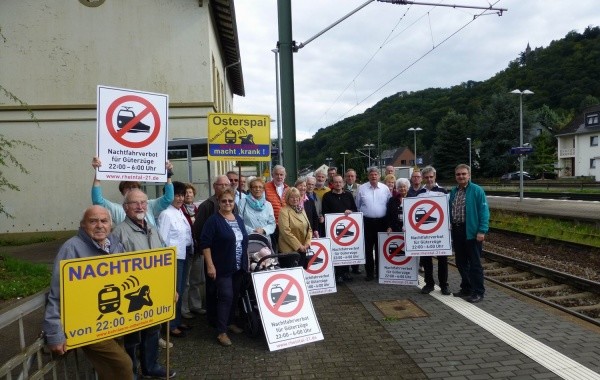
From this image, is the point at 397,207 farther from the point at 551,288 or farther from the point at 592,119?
the point at 592,119

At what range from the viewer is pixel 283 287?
5.59 m

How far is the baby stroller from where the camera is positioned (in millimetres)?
5633

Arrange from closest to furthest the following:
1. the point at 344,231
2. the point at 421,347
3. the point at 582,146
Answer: the point at 421,347 < the point at 344,231 < the point at 582,146

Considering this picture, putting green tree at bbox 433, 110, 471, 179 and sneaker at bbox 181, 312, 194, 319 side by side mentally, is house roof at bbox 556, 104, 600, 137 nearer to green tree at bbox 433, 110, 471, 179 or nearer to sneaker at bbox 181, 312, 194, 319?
green tree at bbox 433, 110, 471, 179

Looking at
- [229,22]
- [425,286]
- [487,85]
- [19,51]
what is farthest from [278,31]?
[487,85]

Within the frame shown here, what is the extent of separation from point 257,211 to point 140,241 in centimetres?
265

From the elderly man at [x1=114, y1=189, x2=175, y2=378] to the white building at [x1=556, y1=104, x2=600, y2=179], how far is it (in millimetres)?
Result: 68002

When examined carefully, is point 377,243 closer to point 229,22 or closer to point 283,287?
point 283,287

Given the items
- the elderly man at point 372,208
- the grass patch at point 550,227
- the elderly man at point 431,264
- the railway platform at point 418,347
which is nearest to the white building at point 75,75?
the elderly man at point 372,208

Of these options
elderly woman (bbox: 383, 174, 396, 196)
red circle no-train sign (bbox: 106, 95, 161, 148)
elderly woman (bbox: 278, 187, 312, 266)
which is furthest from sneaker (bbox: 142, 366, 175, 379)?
elderly woman (bbox: 383, 174, 396, 196)

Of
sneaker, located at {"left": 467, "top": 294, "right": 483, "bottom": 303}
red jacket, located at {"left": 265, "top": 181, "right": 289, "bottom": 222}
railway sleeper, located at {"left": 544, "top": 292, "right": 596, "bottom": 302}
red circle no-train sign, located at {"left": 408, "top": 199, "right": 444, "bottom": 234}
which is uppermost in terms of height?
red jacket, located at {"left": 265, "top": 181, "right": 289, "bottom": 222}

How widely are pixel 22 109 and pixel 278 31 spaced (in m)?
11.1

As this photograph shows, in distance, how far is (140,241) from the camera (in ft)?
13.6

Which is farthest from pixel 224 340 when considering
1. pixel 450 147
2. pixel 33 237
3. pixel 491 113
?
pixel 491 113
